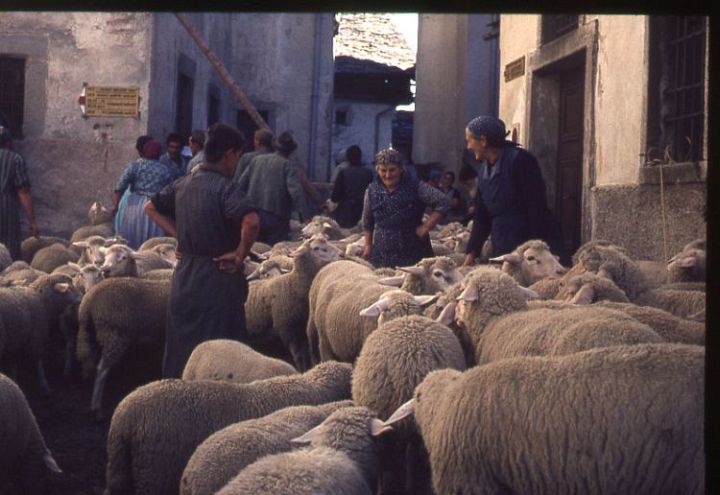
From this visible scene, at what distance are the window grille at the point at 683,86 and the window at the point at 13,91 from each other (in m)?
9.71

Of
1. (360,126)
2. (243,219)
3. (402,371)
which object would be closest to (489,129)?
(243,219)

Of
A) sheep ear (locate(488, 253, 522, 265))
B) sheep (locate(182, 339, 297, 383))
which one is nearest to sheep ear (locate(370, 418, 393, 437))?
sheep (locate(182, 339, 297, 383))

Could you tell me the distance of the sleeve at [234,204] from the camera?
19.5 feet

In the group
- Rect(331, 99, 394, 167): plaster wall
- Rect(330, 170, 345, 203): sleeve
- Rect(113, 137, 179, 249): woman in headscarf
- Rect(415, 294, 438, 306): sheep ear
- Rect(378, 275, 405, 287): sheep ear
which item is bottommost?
Rect(415, 294, 438, 306): sheep ear

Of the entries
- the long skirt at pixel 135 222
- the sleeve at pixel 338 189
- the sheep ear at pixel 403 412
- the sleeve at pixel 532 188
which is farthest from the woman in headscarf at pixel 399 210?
the sleeve at pixel 338 189

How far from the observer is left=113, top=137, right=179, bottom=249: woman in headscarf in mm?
11398

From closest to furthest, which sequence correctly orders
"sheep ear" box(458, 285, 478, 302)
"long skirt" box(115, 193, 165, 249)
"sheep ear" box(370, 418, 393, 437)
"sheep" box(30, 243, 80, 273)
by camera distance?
"sheep ear" box(370, 418, 393, 437), "sheep ear" box(458, 285, 478, 302), "sheep" box(30, 243, 80, 273), "long skirt" box(115, 193, 165, 249)

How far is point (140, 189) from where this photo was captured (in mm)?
11430

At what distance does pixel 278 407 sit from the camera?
4.89m

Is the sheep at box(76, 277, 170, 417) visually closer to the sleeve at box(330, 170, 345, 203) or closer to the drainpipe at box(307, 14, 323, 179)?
the sleeve at box(330, 170, 345, 203)

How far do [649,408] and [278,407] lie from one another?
197 cm

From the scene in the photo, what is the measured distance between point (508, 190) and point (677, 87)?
2452 millimetres

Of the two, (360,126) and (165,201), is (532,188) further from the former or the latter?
(360,126)

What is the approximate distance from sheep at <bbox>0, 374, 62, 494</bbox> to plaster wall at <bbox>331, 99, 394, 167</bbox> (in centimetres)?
3520
